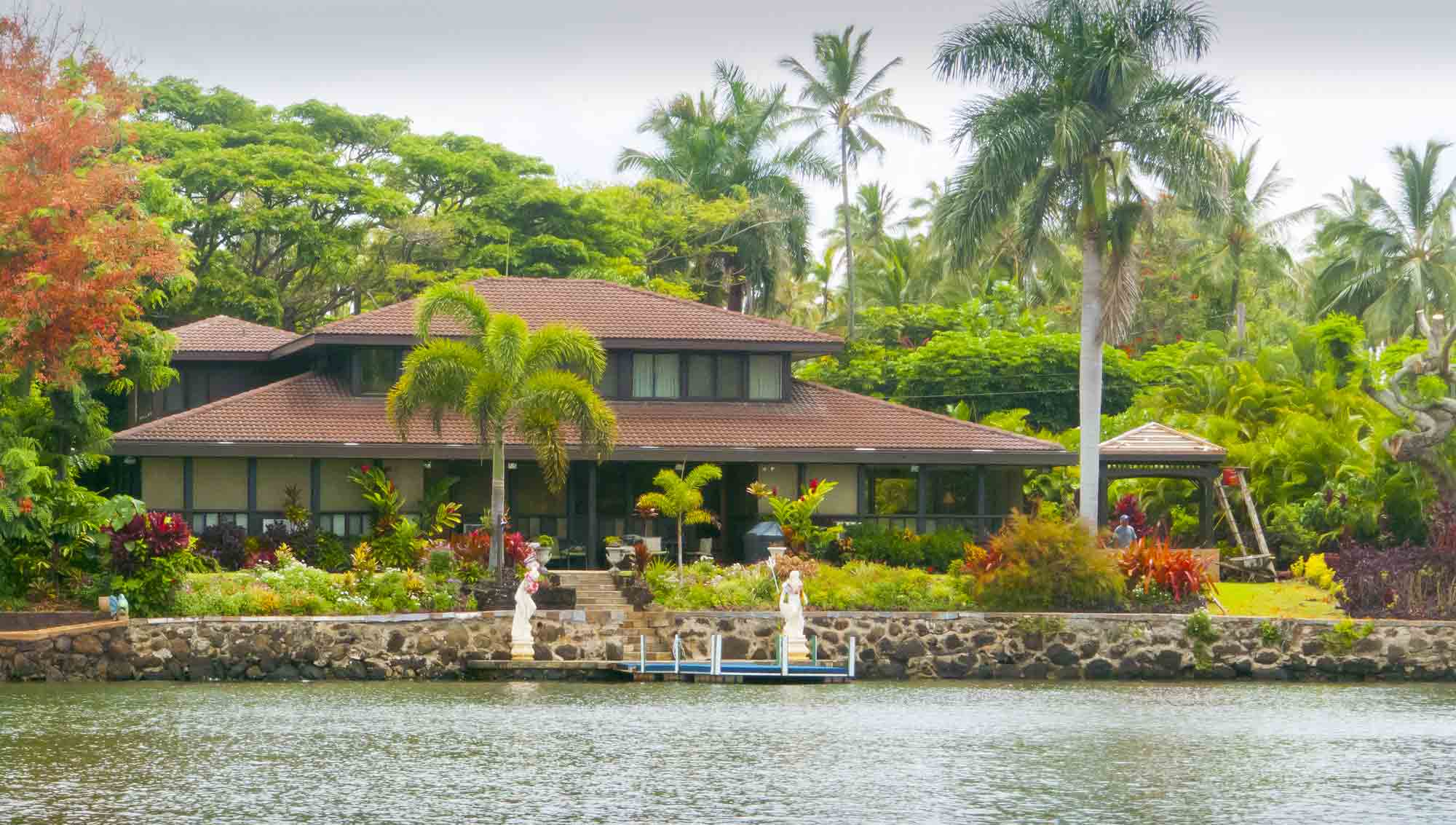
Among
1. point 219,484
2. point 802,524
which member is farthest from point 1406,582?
point 219,484

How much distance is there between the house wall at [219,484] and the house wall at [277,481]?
33 cm

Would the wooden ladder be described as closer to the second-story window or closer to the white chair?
the white chair

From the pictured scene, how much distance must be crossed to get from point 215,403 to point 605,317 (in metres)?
8.78

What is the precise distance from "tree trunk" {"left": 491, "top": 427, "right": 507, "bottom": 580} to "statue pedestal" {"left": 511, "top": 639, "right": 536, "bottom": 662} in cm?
177

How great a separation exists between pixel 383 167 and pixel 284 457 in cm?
2571

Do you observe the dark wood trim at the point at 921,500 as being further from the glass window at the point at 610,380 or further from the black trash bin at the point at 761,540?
the glass window at the point at 610,380

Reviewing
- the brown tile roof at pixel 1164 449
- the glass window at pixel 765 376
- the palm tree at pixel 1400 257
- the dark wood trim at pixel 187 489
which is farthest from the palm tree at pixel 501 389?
the palm tree at pixel 1400 257

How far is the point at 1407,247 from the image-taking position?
64.0m

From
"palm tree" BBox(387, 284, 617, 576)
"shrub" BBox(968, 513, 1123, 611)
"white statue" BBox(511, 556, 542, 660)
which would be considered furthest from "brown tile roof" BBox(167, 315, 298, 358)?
"shrub" BBox(968, 513, 1123, 611)

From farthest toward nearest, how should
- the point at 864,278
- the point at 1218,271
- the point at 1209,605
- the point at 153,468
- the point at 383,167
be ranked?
the point at 864,278 → the point at 1218,271 → the point at 383,167 → the point at 153,468 → the point at 1209,605

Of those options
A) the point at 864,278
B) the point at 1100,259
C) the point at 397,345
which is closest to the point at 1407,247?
the point at 864,278

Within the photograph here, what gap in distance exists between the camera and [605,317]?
43.6 meters

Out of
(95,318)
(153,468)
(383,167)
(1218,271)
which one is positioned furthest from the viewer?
(1218,271)

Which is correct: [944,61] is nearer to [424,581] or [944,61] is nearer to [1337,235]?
[424,581]
